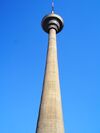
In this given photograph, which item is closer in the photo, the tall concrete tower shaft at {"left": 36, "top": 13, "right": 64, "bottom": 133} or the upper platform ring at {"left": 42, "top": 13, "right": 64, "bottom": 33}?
the tall concrete tower shaft at {"left": 36, "top": 13, "right": 64, "bottom": 133}

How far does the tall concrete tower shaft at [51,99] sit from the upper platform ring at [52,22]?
338cm

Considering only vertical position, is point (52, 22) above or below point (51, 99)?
above

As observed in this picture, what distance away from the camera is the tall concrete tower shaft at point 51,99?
3806 cm

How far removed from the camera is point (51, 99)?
4053 cm

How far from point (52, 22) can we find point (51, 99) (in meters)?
18.3

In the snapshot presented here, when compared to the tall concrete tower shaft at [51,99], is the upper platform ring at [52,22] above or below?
above

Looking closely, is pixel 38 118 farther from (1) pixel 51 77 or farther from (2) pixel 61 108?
(1) pixel 51 77

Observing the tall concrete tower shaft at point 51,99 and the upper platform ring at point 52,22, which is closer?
the tall concrete tower shaft at point 51,99

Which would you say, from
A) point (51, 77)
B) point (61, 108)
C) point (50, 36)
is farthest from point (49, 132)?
point (50, 36)

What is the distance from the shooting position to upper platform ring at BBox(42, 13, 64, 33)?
53.3m

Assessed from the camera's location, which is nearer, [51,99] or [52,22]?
[51,99]

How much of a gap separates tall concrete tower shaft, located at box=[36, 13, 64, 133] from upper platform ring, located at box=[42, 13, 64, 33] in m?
3.38

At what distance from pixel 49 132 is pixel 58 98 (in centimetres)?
569

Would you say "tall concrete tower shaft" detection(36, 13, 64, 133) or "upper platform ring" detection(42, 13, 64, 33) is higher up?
"upper platform ring" detection(42, 13, 64, 33)
